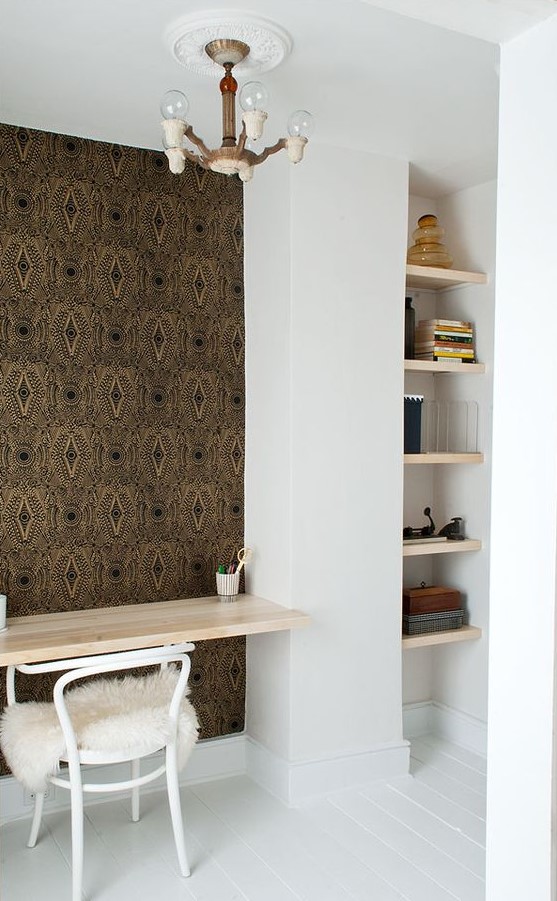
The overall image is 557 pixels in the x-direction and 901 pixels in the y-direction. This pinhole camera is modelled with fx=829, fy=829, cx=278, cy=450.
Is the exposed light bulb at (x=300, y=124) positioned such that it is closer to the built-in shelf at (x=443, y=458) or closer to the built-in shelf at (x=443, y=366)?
the built-in shelf at (x=443, y=366)

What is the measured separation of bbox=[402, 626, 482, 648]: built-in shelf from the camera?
3.57m

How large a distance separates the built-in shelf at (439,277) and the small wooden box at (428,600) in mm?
1392

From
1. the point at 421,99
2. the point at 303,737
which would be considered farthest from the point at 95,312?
the point at 303,737

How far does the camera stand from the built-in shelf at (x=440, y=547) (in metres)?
3.57

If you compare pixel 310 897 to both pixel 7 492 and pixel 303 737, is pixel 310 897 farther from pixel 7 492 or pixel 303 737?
pixel 7 492

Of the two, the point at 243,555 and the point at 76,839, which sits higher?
the point at 243,555

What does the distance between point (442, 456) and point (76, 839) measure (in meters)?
2.09

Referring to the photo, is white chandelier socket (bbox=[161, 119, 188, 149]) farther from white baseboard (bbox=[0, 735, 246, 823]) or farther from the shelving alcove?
white baseboard (bbox=[0, 735, 246, 823])

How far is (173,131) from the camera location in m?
2.27

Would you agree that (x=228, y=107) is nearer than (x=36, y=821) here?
Yes

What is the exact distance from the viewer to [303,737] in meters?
3.28

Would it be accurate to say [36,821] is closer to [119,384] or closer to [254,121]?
[119,384]

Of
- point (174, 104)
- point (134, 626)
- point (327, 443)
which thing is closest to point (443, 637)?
point (327, 443)

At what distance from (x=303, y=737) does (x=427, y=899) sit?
2.78 feet
